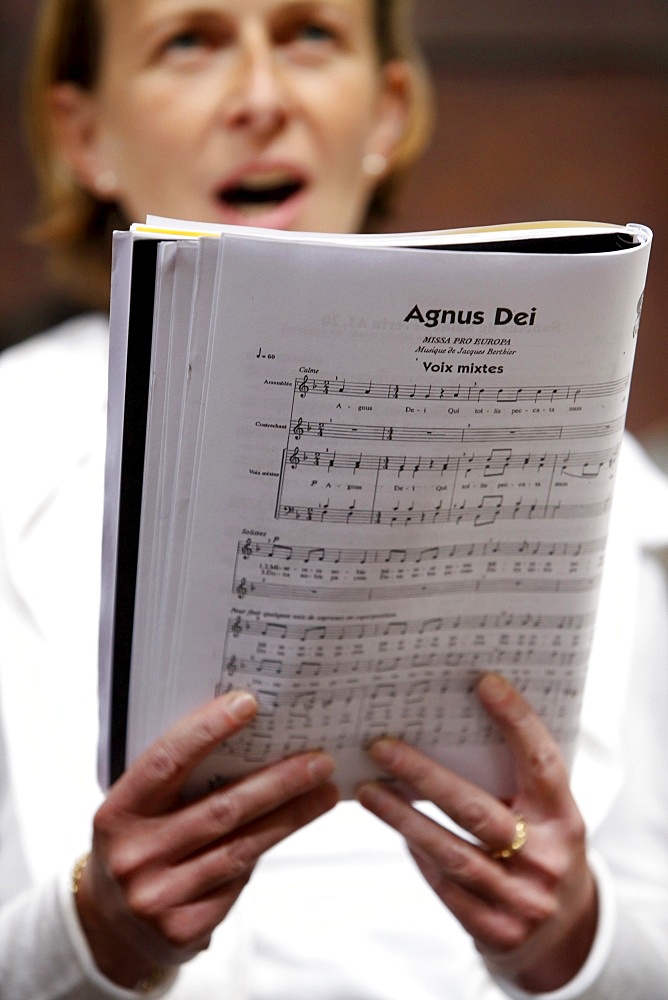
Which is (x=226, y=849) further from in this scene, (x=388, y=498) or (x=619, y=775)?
(x=619, y=775)

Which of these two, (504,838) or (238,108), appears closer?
(504,838)

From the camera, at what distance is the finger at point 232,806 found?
1.75 ft

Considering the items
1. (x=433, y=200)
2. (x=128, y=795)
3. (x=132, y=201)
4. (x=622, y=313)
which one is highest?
(x=433, y=200)

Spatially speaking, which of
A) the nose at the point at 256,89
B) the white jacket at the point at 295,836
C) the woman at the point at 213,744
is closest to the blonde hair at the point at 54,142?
the woman at the point at 213,744

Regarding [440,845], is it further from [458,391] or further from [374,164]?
[374,164]

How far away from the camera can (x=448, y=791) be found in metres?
0.57

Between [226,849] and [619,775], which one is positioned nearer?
[226,849]

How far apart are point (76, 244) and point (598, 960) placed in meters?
0.88

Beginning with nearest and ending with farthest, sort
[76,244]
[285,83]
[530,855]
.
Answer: [530,855] → [285,83] → [76,244]

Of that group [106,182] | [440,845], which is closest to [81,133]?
[106,182]

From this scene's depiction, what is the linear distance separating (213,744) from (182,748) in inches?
0.7

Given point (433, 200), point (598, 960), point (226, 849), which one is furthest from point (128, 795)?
point (433, 200)

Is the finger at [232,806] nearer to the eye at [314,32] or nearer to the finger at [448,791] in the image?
the finger at [448,791]

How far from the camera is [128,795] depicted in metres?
0.53
